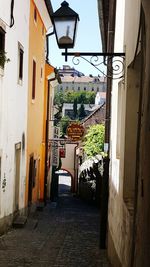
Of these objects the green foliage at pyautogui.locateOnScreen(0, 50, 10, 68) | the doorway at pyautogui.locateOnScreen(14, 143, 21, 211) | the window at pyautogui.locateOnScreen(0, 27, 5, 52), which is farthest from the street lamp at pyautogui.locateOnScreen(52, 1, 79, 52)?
the doorway at pyautogui.locateOnScreen(14, 143, 21, 211)

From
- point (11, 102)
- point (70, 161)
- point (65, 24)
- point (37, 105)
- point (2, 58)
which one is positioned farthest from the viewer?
point (70, 161)

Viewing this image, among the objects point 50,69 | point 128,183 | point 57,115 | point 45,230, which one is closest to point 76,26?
point 128,183

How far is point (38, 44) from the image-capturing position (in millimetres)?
18719

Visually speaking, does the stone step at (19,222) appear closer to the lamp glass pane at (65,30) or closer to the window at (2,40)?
the window at (2,40)

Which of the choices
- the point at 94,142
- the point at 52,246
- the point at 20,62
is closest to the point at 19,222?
the point at 52,246

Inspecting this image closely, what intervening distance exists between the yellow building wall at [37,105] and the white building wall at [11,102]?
1415 mm

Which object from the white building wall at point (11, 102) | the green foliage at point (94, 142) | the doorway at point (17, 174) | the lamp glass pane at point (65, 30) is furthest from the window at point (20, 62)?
the green foliage at point (94, 142)

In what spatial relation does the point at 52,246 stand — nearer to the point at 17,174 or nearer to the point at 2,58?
the point at 17,174

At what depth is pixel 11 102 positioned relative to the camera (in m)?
12.3

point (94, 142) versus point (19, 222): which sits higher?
point (94, 142)

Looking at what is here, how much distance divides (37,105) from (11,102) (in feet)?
22.1

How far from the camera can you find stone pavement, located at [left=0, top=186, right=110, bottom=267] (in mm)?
8773

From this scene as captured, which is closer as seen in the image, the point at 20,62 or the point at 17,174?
the point at 20,62

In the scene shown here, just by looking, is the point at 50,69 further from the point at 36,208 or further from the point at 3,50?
the point at 3,50
